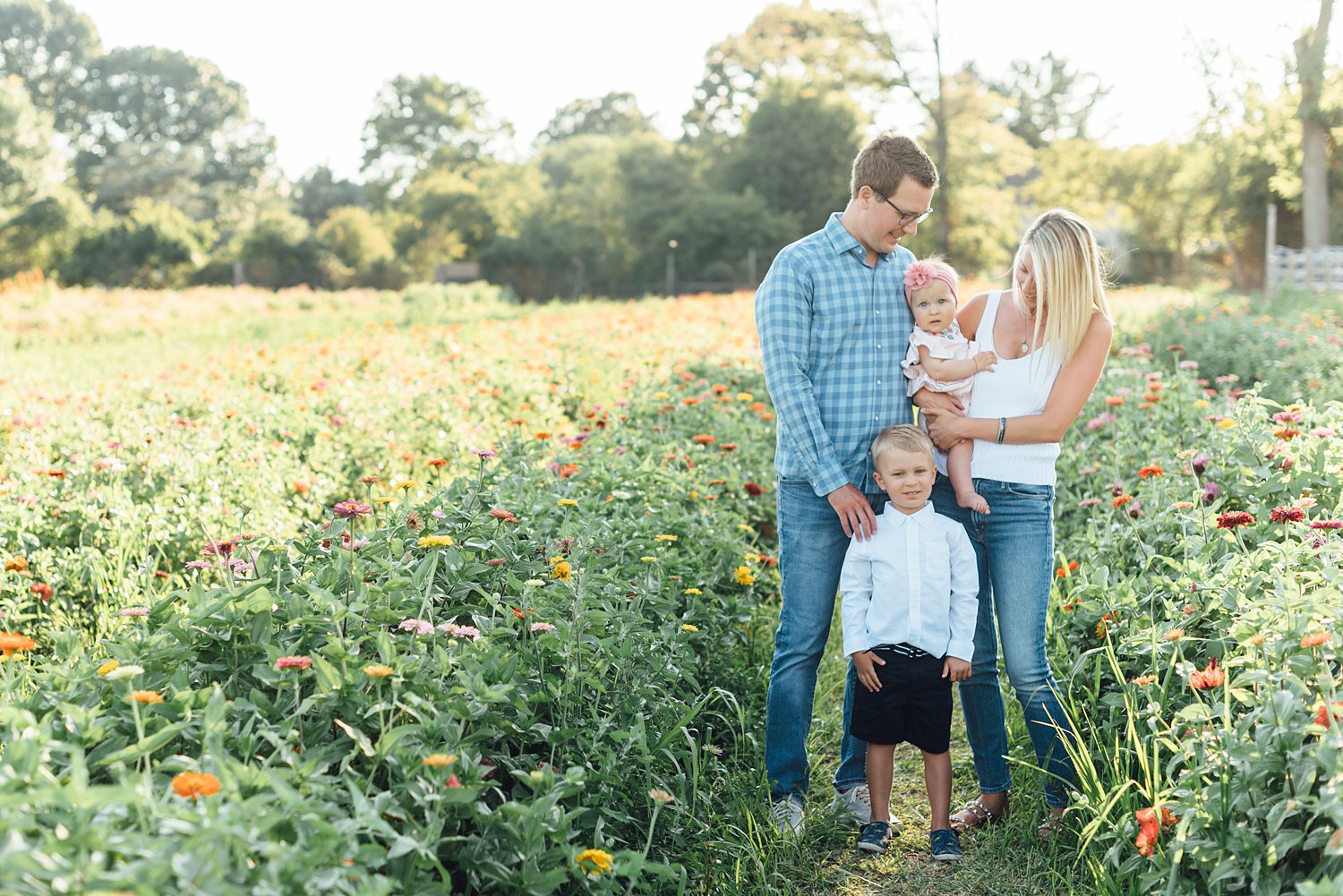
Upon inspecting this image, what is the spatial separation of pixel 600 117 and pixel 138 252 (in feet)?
149

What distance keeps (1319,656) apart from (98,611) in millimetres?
4019

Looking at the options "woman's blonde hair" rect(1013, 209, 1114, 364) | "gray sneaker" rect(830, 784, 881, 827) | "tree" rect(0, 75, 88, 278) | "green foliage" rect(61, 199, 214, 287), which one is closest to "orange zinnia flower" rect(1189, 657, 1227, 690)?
Answer: "woman's blonde hair" rect(1013, 209, 1114, 364)

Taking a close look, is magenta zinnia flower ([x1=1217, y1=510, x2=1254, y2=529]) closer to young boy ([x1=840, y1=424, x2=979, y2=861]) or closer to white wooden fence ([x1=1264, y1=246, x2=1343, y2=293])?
young boy ([x1=840, y1=424, x2=979, y2=861])

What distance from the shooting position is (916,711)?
319 cm

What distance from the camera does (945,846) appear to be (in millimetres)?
3174

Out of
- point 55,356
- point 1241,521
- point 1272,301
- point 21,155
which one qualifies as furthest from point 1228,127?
point 21,155

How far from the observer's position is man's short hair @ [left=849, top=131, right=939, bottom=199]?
3150 mm

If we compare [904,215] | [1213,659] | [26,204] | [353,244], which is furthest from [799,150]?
[1213,659]

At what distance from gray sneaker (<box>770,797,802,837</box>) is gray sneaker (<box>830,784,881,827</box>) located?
6.4 inches

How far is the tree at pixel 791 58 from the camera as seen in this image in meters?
32.9

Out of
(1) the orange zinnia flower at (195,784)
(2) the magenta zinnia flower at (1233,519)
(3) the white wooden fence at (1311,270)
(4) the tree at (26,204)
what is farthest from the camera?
(4) the tree at (26,204)

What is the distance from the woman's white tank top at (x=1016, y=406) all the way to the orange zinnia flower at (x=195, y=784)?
224cm

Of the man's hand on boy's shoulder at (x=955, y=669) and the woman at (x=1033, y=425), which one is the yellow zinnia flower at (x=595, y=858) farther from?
the woman at (x=1033, y=425)

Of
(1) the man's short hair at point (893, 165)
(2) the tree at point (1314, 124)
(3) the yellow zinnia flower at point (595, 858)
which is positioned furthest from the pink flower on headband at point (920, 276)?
(2) the tree at point (1314, 124)
